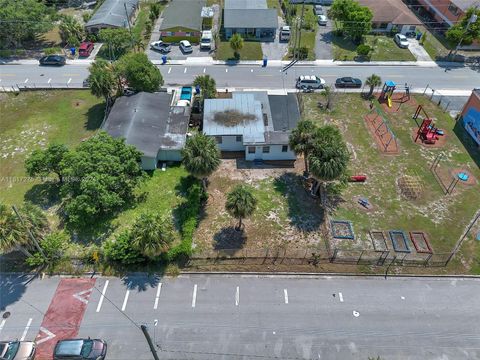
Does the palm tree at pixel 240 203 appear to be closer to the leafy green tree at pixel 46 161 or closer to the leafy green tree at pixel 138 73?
the leafy green tree at pixel 46 161

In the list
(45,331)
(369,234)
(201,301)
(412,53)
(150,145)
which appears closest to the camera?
(45,331)

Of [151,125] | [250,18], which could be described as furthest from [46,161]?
[250,18]

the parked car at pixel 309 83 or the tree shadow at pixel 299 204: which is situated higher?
the parked car at pixel 309 83

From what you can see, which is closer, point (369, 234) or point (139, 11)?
point (369, 234)

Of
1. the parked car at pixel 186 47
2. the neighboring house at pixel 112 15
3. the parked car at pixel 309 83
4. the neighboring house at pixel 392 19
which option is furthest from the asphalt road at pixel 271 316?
the neighboring house at pixel 392 19

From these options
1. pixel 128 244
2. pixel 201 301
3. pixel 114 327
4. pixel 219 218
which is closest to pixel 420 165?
pixel 219 218

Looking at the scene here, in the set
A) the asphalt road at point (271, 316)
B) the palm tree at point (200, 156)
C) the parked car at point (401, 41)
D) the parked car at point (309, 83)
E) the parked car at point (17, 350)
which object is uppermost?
the palm tree at point (200, 156)

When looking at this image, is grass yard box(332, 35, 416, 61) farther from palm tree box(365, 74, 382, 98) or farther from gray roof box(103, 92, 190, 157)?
gray roof box(103, 92, 190, 157)

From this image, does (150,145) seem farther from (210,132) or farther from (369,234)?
(369,234)
